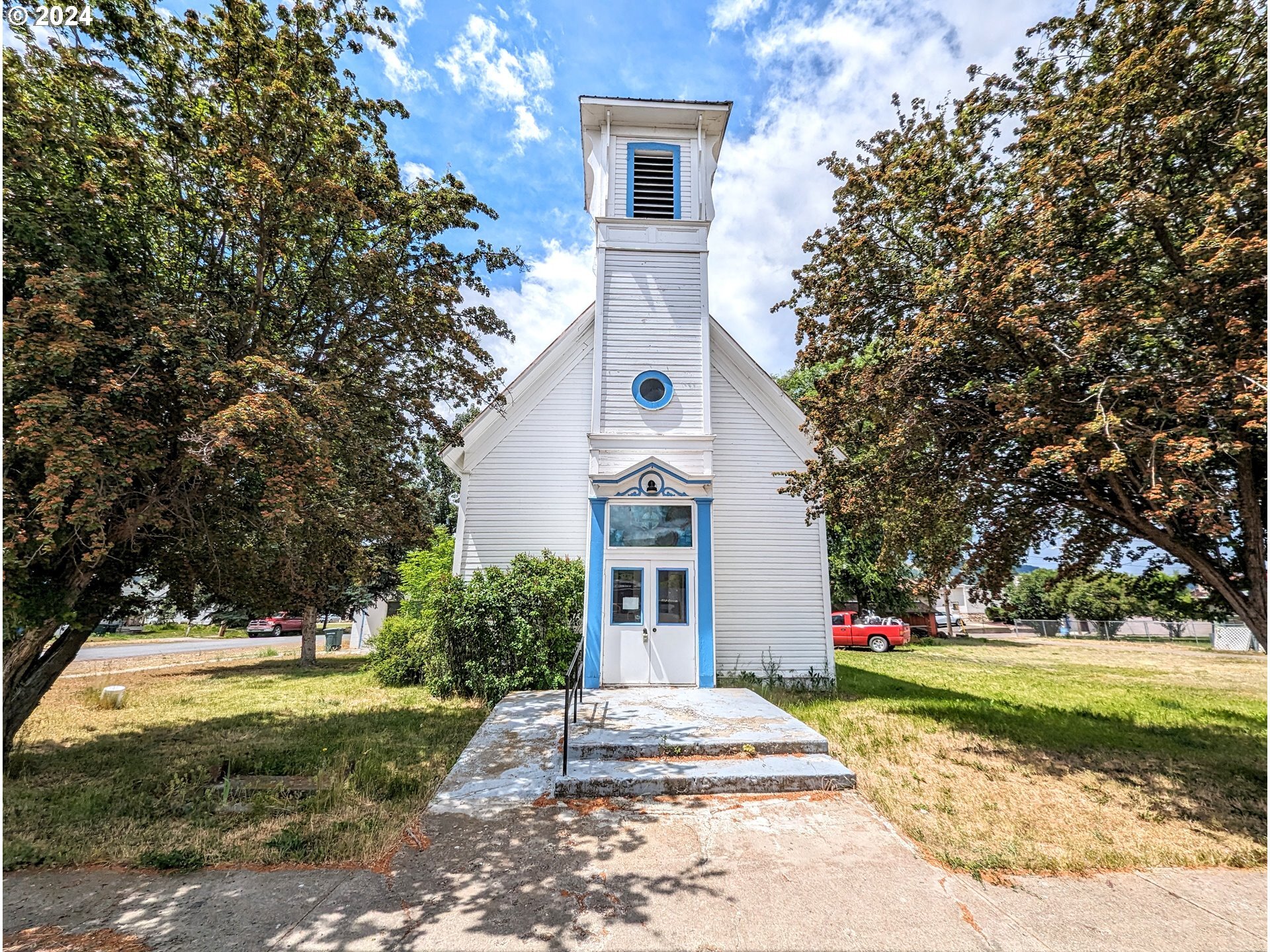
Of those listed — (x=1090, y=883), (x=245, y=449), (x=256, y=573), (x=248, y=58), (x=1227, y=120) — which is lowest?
(x=1090, y=883)

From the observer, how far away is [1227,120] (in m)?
4.79

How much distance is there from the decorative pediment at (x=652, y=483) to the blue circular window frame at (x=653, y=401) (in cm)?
138

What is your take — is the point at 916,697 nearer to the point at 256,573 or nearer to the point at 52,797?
the point at 256,573

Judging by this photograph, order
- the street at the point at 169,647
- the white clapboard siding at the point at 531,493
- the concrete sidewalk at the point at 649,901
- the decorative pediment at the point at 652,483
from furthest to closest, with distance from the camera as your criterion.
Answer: the street at the point at 169,647, the white clapboard siding at the point at 531,493, the decorative pediment at the point at 652,483, the concrete sidewalk at the point at 649,901

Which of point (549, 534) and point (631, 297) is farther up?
point (631, 297)

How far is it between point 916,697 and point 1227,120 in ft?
33.2

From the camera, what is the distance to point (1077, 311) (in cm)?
539

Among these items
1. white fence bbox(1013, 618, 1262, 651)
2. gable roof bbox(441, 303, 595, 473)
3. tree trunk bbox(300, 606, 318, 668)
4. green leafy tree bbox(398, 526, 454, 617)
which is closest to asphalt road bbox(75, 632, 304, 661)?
tree trunk bbox(300, 606, 318, 668)

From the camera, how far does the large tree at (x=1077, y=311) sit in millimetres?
4605

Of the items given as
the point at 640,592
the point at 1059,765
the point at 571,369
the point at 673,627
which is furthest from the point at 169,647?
the point at 1059,765

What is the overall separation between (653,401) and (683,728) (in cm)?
642

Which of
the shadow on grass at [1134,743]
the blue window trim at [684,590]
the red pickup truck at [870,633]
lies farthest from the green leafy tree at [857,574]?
the blue window trim at [684,590]

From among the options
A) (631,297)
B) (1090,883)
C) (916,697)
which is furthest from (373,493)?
(916,697)

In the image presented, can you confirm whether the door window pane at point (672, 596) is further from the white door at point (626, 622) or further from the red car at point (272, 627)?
the red car at point (272, 627)
